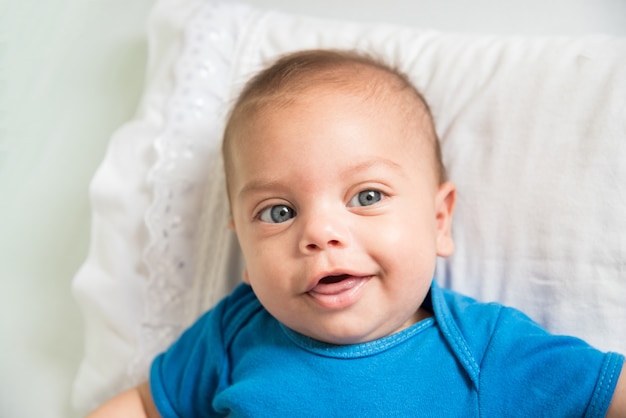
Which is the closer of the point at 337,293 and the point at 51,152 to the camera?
the point at 337,293

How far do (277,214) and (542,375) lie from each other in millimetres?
390

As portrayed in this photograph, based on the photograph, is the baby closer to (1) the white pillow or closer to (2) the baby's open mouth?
(2) the baby's open mouth

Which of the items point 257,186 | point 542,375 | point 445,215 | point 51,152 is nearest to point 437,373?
point 542,375

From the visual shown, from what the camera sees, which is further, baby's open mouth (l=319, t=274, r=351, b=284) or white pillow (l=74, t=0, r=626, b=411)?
white pillow (l=74, t=0, r=626, b=411)

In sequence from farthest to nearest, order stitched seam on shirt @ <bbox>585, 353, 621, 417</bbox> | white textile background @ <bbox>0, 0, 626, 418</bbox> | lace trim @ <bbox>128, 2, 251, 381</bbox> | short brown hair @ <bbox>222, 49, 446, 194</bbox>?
white textile background @ <bbox>0, 0, 626, 418</bbox>
lace trim @ <bbox>128, 2, 251, 381</bbox>
short brown hair @ <bbox>222, 49, 446, 194</bbox>
stitched seam on shirt @ <bbox>585, 353, 621, 417</bbox>

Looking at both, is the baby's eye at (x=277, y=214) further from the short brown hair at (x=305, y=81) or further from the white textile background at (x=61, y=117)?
the white textile background at (x=61, y=117)

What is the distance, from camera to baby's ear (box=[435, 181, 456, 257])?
36.2 inches

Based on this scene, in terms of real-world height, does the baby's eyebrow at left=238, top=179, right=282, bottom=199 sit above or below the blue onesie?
above

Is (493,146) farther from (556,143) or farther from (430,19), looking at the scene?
(430,19)

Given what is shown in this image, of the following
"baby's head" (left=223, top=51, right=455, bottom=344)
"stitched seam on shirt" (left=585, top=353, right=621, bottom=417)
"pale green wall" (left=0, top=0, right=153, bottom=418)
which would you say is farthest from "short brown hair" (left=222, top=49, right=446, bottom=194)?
"pale green wall" (left=0, top=0, right=153, bottom=418)

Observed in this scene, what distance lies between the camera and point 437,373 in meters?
0.83

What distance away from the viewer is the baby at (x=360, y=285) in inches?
31.1

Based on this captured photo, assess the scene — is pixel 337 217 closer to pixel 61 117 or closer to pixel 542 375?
pixel 542 375

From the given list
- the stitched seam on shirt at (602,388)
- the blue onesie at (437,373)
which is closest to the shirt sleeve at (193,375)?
the blue onesie at (437,373)
